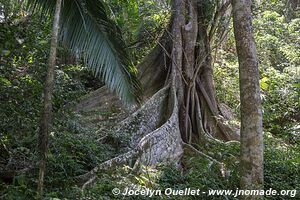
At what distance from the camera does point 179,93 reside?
7480 millimetres

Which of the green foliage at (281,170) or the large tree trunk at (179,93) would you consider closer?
the green foliage at (281,170)

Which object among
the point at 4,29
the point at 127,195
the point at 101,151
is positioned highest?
the point at 4,29

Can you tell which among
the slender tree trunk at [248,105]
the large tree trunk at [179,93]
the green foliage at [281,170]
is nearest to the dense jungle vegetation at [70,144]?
the green foliage at [281,170]

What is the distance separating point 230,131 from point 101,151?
3.36m

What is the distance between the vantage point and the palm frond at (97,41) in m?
5.45

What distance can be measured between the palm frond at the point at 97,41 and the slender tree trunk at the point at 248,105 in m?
1.91

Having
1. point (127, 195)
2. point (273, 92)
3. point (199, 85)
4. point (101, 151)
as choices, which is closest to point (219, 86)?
point (273, 92)

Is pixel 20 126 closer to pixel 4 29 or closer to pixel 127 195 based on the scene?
pixel 4 29

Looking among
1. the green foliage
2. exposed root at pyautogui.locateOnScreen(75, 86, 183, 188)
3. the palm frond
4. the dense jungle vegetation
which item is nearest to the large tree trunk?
exposed root at pyautogui.locateOnScreen(75, 86, 183, 188)

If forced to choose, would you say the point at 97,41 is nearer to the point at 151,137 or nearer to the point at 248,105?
the point at 151,137

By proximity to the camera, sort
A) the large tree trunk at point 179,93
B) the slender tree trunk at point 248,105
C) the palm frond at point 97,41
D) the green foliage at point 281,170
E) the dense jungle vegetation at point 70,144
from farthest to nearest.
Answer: the large tree trunk at point 179,93, the palm frond at point 97,41, the green foliage at point 281,170, the dense jungle vegetation at point 70,144, the slender tree trunk at point 248,105

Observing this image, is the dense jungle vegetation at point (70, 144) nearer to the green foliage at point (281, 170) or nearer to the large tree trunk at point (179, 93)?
the green foliage at point (281, 170)

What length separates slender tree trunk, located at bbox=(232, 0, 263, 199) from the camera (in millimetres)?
3955

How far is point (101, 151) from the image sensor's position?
5.60 metres
